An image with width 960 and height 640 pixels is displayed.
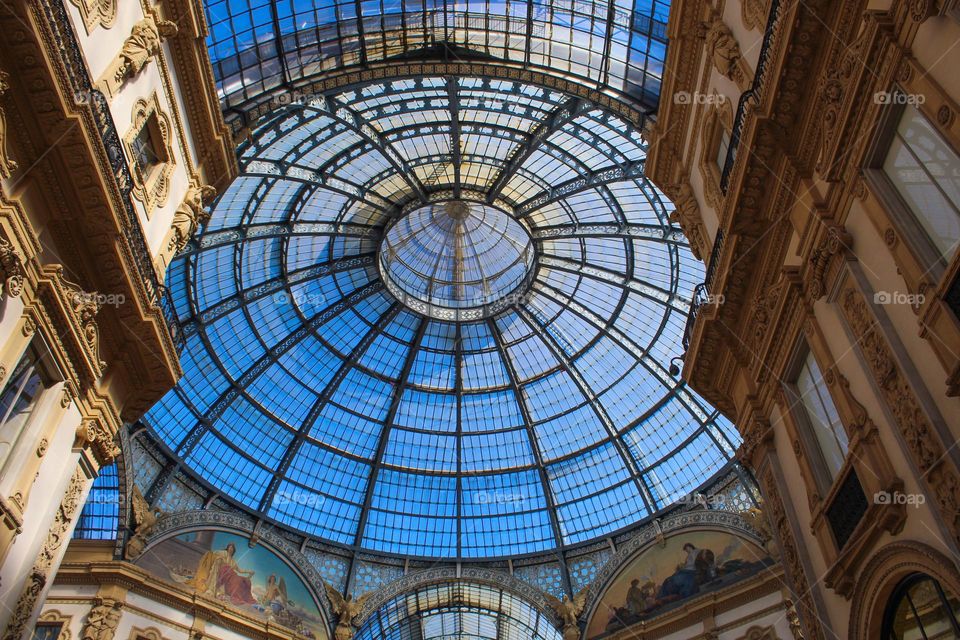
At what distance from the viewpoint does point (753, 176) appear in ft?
45.0

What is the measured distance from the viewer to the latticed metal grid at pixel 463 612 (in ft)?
114

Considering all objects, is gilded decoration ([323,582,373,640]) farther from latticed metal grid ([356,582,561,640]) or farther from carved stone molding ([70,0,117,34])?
carved stone molding ([70,0,117,34])

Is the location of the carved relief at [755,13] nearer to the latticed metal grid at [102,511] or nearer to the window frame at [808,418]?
the window frame at [808,418]

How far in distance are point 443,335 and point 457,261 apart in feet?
14.0

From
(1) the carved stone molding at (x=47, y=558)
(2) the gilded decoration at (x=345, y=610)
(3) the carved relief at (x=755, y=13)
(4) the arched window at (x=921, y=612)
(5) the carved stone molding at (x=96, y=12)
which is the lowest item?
(4) the arched window at (x=921, y=612)

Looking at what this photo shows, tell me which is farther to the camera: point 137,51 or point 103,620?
point 103,620

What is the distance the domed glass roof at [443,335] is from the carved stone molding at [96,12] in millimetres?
13723

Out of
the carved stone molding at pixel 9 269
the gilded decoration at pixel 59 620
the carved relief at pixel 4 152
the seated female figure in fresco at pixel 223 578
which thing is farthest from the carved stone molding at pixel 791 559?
the gilded decoration at pixel 59 620

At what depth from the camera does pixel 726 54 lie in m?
15.0

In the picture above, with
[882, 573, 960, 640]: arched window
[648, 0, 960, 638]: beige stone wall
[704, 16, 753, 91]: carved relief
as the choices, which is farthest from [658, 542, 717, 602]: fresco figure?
[704, 16, 753, 91]: carved relief

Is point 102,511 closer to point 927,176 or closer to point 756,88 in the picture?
point 756,88

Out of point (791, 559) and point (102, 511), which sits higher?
point (102, 511)

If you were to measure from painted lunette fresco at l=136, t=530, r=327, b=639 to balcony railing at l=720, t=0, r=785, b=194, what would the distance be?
24828mm

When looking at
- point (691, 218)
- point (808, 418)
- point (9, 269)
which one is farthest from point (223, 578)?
point (808, 418)
